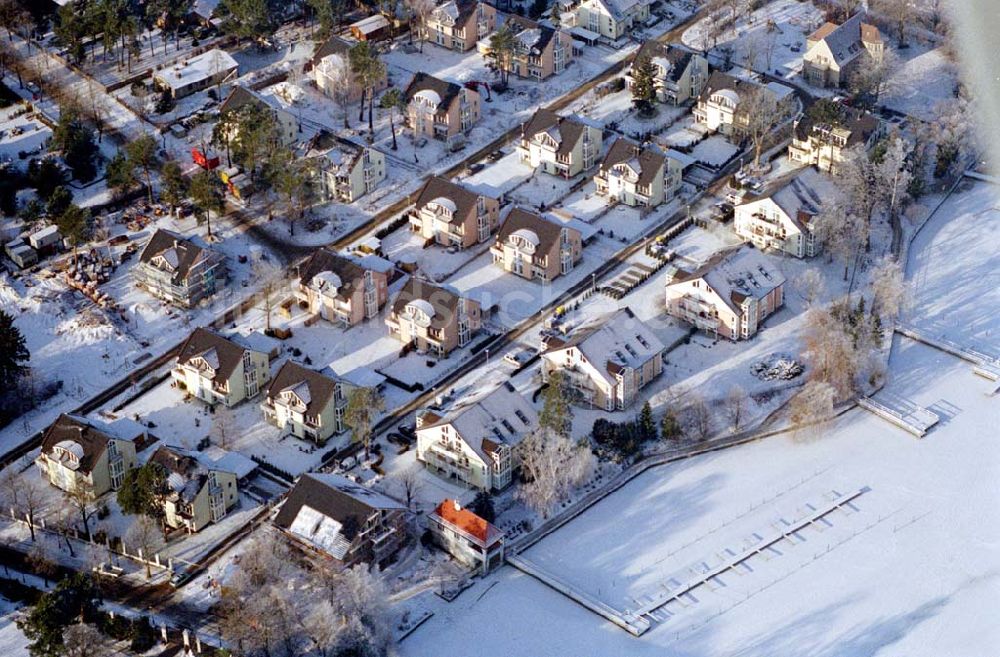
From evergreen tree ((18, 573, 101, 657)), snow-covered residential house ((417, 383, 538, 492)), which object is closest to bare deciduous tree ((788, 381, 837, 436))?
snow-covered residential house ((417, 383, 538, 492))

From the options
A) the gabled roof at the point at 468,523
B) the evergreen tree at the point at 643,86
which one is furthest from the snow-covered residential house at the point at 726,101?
the gabled roof at the point at 468,523

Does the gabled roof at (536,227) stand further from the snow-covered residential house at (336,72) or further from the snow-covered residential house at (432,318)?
the snow-covered residential house at (336,72)

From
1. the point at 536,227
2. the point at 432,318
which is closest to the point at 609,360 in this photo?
the point at 432,318

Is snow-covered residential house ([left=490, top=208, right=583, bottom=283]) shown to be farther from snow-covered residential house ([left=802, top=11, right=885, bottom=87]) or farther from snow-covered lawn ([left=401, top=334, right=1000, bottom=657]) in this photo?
Answer: snow-covered residential house ([left=802, top=11, right=885, bottom=87])

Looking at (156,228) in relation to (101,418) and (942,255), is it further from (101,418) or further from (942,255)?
(942,255)

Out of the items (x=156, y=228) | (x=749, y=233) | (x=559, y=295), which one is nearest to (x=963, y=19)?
(x=749, y=233)

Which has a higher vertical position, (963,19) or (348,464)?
(963,19)
